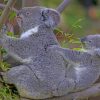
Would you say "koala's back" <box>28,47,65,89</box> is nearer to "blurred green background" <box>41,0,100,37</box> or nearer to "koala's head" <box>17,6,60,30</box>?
"koala's head" <box>17,6,60,30</box>

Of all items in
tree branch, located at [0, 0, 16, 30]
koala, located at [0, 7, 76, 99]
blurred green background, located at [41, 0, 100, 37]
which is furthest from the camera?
blurred green background, located at [41, 0, 100, 37]

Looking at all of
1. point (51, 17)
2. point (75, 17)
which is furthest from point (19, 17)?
point (75, 17)

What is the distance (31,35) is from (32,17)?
9 cm

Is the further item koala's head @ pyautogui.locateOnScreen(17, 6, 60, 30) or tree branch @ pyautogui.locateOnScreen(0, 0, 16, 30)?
koala's head @ pyautogui.locateOnScreen(17, 6, 60, 30)

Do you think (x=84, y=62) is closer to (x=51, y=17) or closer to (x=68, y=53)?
(x=68, y=53)

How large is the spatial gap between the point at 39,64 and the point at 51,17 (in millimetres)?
212

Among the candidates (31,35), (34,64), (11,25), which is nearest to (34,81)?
(34,64)

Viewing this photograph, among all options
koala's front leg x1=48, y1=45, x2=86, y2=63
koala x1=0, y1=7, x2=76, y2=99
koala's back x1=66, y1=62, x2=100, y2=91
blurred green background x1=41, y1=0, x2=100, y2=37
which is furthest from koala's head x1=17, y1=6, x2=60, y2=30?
blurred green background x1=41, y1=0, x2=100, y2=37

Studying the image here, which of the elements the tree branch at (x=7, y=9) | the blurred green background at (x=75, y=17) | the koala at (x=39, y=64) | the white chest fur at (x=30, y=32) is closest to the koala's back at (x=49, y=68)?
the koala at (x=39, y=64)

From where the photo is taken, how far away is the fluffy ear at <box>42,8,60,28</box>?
2.22 meters

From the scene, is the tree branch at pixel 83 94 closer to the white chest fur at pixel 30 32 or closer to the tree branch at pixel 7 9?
the white chest fur at pixel 30 32

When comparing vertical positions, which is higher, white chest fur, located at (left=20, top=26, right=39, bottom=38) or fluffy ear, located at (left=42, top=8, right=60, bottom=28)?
fluffy ear, located at (left=42, top=8, right=60, bottom=28)

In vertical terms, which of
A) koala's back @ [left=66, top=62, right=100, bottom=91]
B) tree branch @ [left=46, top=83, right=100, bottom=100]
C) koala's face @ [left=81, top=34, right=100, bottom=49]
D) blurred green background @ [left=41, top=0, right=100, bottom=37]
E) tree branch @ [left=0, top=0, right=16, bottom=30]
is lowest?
blurred green background @ [left=41, top=0, right=100, bottom=37]

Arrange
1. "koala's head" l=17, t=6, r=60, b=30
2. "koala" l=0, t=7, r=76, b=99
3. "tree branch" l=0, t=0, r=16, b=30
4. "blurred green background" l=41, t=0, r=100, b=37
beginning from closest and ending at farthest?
"tree branch" l=0, t=0, r=16, b=30 < "koala" l=0, t=7, r=76, b=99 < "koala's head" l=17, t=6, r=60, b=30 < "blurred green background" l=41, t=0, r=100, b=37
